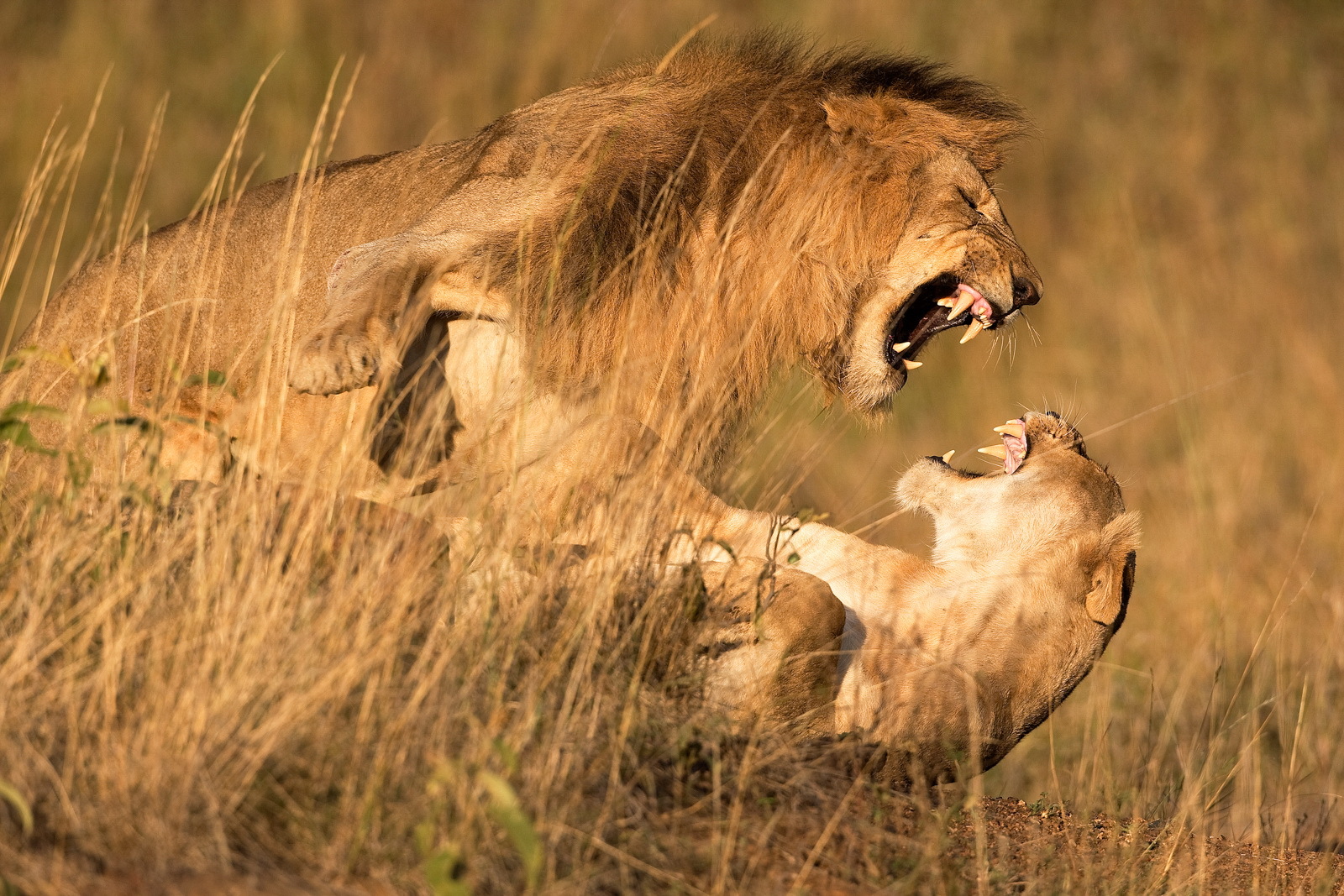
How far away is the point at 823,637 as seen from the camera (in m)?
3.27

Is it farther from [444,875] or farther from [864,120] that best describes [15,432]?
[864,120]

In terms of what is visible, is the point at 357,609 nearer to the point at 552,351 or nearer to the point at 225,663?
the point at 225,663

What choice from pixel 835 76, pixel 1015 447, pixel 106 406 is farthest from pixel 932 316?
pixel 106 406

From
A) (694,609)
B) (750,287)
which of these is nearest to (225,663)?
(694,609)

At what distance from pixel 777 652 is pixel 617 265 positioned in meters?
1.11

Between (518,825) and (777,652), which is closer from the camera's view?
(518,825)

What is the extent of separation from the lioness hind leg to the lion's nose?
125 centimetres

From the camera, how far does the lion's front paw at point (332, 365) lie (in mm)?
3236

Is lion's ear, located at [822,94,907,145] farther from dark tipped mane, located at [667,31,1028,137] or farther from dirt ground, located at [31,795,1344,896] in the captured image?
dirt ground, located at [31,795,1344,896]

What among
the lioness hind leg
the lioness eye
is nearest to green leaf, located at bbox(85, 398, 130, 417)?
the lioness hind leg

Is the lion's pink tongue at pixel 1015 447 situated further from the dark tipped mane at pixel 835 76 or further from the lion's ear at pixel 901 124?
the dark tipped mane at pixel 835 76

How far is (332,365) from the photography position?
3.24 metres

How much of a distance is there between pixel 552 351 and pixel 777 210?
0.70 m

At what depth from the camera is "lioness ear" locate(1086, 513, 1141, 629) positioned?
3.59 m
